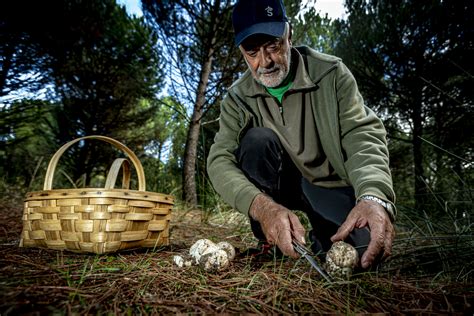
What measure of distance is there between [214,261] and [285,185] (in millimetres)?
694

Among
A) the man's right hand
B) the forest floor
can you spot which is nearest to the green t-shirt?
the man's right hand

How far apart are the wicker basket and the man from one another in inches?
15.0

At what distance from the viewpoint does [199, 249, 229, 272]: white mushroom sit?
0.99m

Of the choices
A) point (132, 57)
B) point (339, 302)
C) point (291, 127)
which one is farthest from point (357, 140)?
point (132, 57)

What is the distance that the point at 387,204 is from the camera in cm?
98

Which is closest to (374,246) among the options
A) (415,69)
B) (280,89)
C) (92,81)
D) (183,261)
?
(183,261)

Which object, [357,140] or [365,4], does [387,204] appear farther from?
[365,4]

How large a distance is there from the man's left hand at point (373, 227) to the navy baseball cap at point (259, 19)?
2.90 feet

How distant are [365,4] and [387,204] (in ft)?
16.6

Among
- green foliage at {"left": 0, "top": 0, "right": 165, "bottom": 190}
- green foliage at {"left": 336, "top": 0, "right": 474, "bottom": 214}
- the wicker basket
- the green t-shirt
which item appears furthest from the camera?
green foliage at {"left": 0, "top": 0, "right": 165, "bottom": 190}

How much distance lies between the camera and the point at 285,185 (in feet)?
5.13

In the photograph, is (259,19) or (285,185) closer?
(259,19)

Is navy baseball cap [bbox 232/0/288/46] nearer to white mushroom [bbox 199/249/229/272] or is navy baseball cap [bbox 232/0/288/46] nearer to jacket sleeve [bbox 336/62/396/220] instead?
jacket sleeve [bbox 336/62/396/220]

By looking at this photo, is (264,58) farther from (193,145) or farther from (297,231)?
(193,145)
